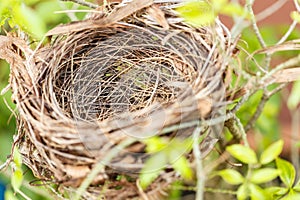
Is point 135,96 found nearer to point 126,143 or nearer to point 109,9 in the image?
point 109,9

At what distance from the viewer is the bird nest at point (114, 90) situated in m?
0.70

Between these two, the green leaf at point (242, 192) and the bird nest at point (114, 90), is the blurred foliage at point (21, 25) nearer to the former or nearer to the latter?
the bird nest at point (114, 90)

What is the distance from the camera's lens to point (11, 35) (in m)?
0.88

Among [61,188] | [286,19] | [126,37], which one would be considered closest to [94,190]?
[61,188]

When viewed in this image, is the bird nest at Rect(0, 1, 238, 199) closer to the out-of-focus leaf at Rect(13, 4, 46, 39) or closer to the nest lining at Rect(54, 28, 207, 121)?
the nest lining at Rect(54, 28, 207, 121)

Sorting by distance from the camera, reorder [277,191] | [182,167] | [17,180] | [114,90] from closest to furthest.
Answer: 1. [182,167]
2. [17,180]
3. [277,191]
4. [114,90]

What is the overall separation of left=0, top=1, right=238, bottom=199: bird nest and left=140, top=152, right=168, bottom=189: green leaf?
2 centimetres

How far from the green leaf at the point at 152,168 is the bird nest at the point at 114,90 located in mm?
24

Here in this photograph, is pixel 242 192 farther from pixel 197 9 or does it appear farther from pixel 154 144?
pixel 197 9

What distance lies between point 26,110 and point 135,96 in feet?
1.01

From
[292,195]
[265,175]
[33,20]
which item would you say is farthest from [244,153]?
[33,20]

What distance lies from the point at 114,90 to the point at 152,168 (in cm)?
39

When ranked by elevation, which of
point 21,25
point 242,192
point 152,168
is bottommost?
point 242,192

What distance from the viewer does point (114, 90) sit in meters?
1.02
